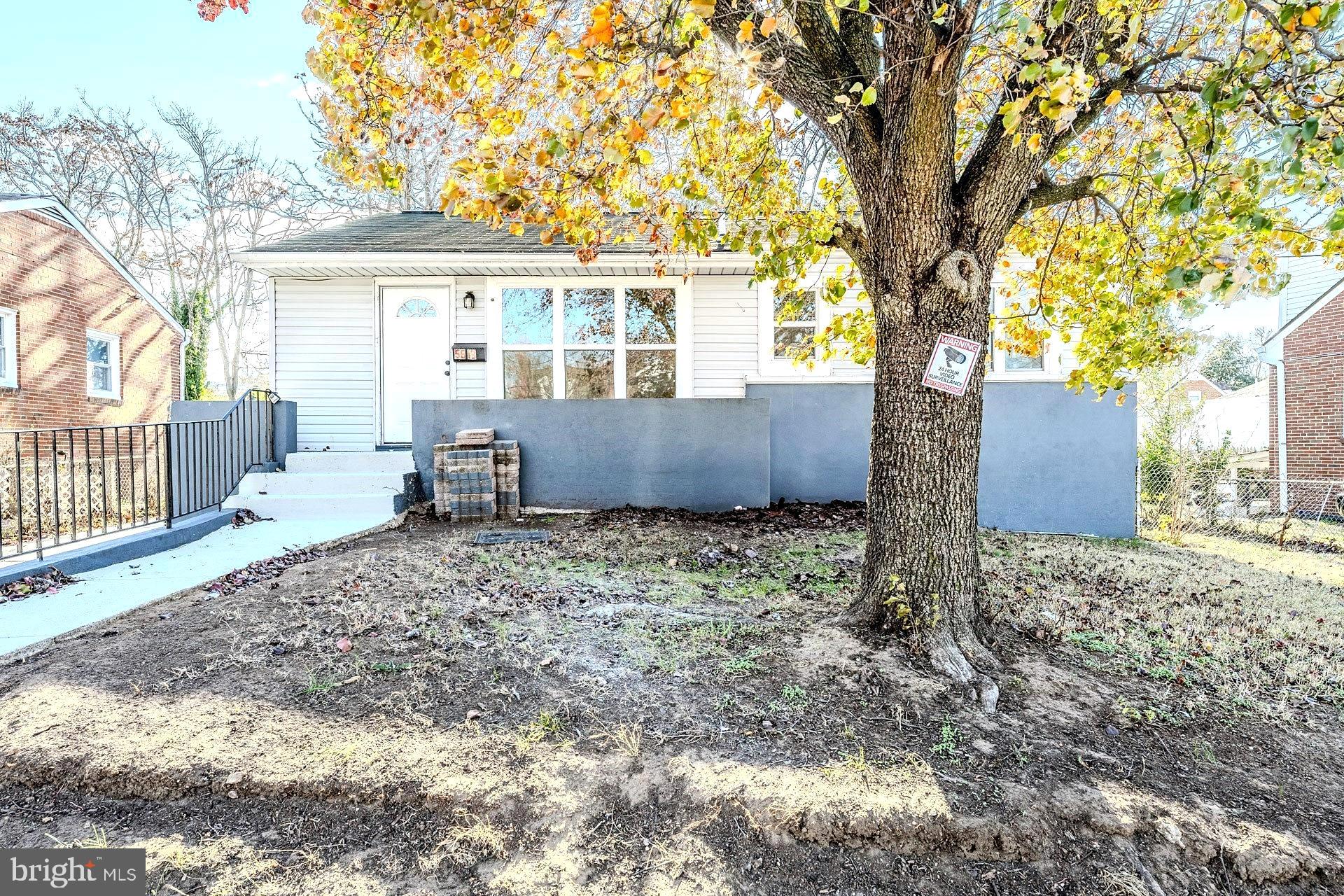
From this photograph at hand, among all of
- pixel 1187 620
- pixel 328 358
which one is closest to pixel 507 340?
pixel 328 358

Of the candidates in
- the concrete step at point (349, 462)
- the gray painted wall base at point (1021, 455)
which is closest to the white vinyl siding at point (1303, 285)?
the gray painted wall base at point (1021, 455)

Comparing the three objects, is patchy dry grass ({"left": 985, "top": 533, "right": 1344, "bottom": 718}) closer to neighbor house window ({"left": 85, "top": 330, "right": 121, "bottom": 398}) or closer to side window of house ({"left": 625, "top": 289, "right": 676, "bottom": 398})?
side window of house ({"left": 625, "top": 289, "right": 676, "bottom": 398})

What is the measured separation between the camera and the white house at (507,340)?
874cm

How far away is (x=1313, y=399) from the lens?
13.0 metres

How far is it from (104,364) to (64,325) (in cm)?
135

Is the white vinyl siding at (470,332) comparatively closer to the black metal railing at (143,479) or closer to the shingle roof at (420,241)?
the shingle roof at (420,241)

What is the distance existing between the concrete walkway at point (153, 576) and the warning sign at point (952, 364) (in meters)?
4.76

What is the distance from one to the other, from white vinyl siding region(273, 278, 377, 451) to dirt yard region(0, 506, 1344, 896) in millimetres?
5360

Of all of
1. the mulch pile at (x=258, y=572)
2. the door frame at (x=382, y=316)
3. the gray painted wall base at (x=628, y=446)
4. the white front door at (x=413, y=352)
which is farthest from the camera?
the white front door at (x=413, y=352)

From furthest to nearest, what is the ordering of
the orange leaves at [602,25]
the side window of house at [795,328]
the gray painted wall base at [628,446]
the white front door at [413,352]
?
1. the side window of house at [795,328]
2. the white front door at [413,352]
3. the gray painted wall base at [628,446]
4. the orange leaves at [602,25]

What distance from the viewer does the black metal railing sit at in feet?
15.5

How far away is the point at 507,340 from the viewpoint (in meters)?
8.84

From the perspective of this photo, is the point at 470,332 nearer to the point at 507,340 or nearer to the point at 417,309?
the point at 507,340

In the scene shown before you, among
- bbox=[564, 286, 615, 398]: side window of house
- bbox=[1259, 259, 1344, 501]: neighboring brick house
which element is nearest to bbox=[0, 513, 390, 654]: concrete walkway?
bbox=[564, 286, 615, 398]: side window of house
